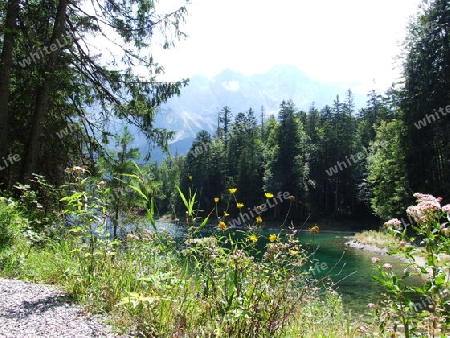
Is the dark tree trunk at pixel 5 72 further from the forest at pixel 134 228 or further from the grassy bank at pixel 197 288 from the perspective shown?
the grassy bank at pixel 197 288

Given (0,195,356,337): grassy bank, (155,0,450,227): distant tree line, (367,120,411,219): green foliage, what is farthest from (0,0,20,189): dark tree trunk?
(367,120,411,219): green foliage

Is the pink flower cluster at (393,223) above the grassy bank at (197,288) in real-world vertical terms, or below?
above

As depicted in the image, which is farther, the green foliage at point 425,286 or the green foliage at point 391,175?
the green foliage at point 391,175

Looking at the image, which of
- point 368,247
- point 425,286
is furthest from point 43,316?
point 368,247

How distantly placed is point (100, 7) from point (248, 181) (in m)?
55.5

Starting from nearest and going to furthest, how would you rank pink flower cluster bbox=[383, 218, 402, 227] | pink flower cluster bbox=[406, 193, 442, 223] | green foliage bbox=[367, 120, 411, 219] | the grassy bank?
the grassy bank
pink flower cluster bbox=[406, 193, 442, 223]
pink flower cluster bbox=[383, 218, 402, 227]
green foliage bbox=[367, 120, 411, 219]

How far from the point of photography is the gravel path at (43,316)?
8.75 ft

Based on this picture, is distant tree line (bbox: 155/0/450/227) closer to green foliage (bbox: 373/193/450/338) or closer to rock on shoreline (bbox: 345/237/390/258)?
rock on shoreline (bbox: 345/237/390/258)

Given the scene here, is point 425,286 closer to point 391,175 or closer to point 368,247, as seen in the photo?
point 368,247

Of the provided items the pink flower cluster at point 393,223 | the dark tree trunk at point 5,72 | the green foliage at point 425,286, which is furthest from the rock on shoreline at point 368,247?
the green foliage at point 425,286

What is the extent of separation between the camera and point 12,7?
8812 millimetres

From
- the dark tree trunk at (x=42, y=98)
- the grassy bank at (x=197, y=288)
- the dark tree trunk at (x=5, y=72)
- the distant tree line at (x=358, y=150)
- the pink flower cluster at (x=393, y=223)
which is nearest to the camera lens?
the grassy bank at (x=197, y=288)

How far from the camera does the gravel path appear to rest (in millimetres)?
2666

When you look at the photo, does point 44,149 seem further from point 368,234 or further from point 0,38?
point 368,234
